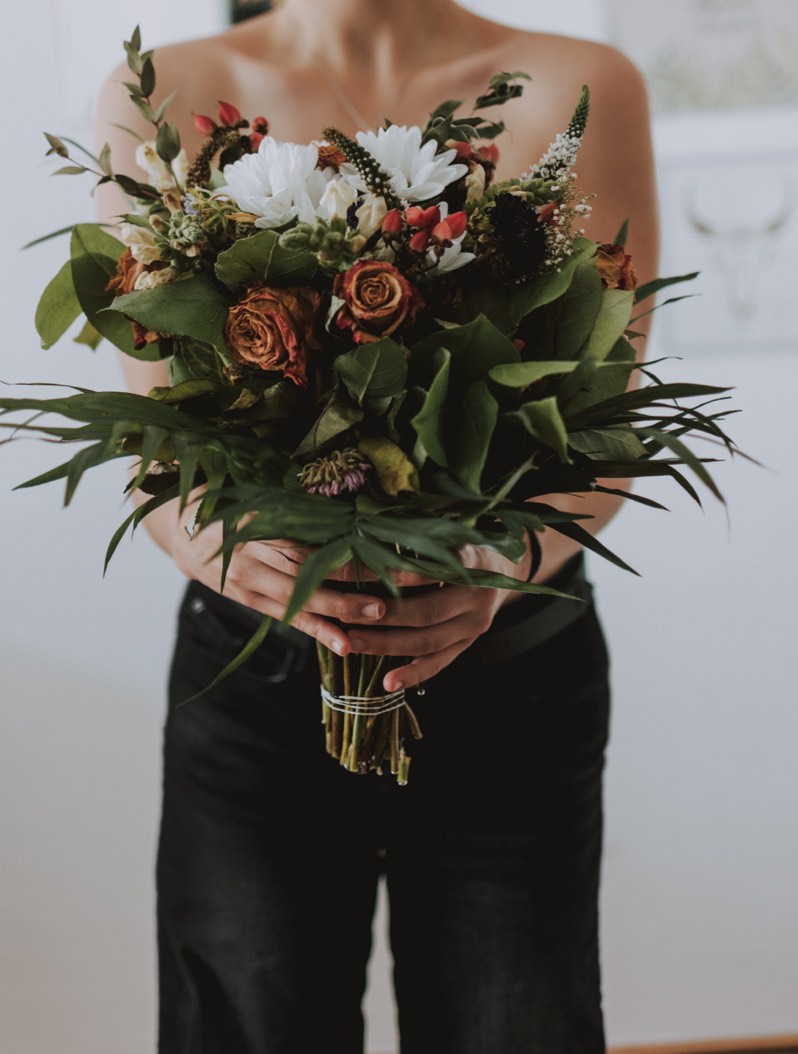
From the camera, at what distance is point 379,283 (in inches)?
22.4

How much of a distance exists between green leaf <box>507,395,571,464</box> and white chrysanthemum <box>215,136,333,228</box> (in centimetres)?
19

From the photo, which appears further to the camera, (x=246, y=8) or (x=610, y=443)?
(x=246, y=8)

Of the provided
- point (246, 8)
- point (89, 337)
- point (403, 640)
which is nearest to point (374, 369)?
point (403, 640)

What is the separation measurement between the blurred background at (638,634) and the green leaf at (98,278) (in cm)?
67

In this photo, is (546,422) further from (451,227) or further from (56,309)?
(56,309)

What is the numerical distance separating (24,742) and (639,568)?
997 millimetres

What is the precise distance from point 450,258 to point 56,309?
1.11ft

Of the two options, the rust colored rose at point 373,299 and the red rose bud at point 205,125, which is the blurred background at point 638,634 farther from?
the rust colored rose at point 373,299

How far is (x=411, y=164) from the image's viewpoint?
625 millimetres

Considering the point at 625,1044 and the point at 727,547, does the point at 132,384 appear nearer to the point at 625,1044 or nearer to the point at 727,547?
the point at 727,547

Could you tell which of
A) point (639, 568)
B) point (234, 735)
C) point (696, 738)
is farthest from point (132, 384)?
point (696, 738)

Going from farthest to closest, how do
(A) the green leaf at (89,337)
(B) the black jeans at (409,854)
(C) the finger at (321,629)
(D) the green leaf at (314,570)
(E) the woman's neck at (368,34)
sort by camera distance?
(E) the woman's neck at (368,34), (B) the black jeans at (409,854), (A) the green leaf at (89,337), (C) the finger at (321,629), (D) the green leaf at (314,570)

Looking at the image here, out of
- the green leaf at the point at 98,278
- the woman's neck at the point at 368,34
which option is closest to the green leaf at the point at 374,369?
the green leaf at the point at 98,278

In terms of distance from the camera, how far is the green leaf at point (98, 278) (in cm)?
72
